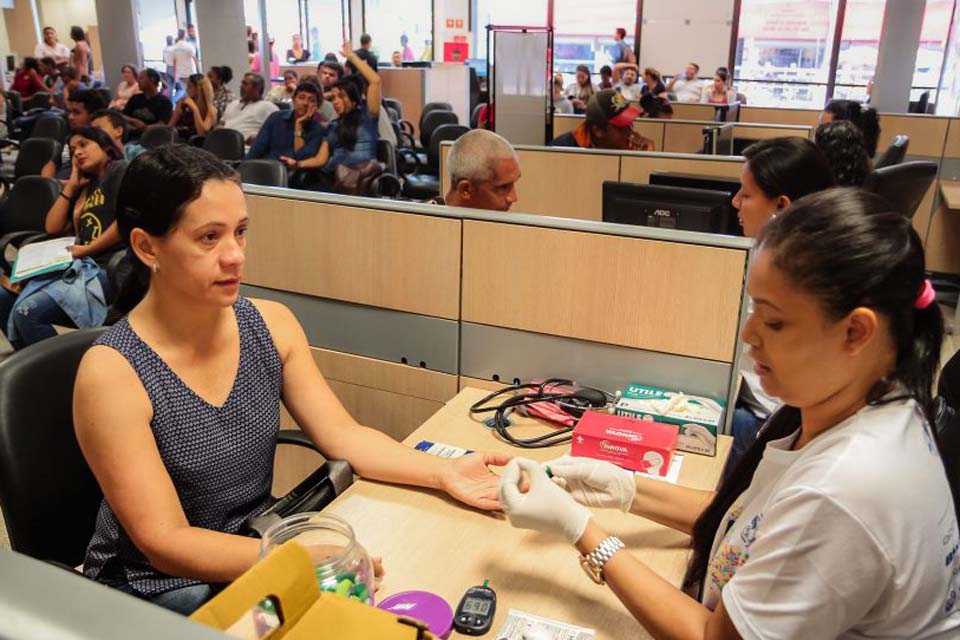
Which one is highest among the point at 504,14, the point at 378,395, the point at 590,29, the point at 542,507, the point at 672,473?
the point at 504,14

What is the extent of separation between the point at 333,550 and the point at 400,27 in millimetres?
14013

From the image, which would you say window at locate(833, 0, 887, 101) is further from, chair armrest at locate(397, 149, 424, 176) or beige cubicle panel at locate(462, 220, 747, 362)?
beige cubicle panel at locate(462, 220, 747, 362)

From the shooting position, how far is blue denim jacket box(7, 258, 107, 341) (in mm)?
2797

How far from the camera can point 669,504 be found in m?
1.34

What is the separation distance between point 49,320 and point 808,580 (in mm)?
2782

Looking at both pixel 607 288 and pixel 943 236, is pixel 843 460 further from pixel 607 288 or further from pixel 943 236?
pixel 943 236

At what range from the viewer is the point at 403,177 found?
5414 millimetres

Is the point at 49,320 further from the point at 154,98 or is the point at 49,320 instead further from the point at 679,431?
the point at 154,98

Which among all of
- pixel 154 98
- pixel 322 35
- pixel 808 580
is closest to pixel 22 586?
pixel 808 580

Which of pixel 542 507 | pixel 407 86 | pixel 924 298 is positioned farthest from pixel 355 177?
pixel 407 86

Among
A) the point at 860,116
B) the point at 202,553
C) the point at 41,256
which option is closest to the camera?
the point at 202,553

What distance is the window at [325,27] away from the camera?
13.9 metres

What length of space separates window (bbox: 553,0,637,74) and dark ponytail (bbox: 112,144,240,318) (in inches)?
431

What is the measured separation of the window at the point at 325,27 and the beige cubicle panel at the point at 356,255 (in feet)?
41.3
